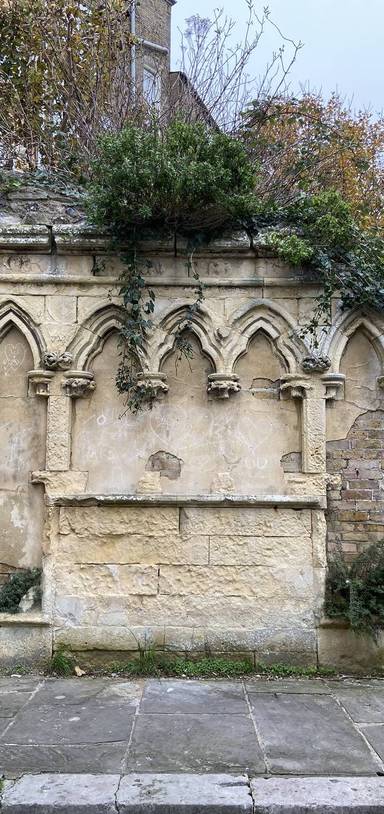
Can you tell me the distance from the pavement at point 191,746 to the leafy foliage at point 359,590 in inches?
19.0

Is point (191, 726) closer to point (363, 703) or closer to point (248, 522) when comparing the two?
point (363, 703)

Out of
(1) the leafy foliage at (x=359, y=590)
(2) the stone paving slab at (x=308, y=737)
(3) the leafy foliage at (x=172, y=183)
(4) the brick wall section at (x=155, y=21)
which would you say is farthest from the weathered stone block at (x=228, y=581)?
(4) the brick wall section at (x=155, y=21)

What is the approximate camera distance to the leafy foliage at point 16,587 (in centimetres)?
522

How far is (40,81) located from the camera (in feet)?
30.1

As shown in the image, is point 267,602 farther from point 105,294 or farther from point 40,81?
point 40,81

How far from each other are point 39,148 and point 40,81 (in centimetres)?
116

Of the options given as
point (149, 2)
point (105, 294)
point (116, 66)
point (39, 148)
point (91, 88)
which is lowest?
point (105, 294)

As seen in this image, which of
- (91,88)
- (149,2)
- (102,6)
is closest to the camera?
(91,88)

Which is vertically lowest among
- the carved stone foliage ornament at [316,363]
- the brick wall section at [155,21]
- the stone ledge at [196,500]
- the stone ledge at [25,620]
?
the stone ledge at [25,620]

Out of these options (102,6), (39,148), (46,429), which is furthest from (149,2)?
(46,429)

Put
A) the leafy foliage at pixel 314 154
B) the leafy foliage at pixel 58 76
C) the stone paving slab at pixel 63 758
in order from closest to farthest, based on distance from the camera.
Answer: the stone paving slab at pixel 63 758, the leafy foliage at pixel 314 154, the leafy foliage at pixel 58 76

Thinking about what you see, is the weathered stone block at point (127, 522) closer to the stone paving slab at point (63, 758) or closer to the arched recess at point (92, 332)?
the arched recess at point (92, 332)

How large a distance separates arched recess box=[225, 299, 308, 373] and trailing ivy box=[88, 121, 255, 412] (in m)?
0.38

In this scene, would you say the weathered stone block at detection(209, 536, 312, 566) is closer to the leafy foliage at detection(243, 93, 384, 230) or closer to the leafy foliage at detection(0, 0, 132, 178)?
the leafy foliage at detection(243, 93, 384, 230)
